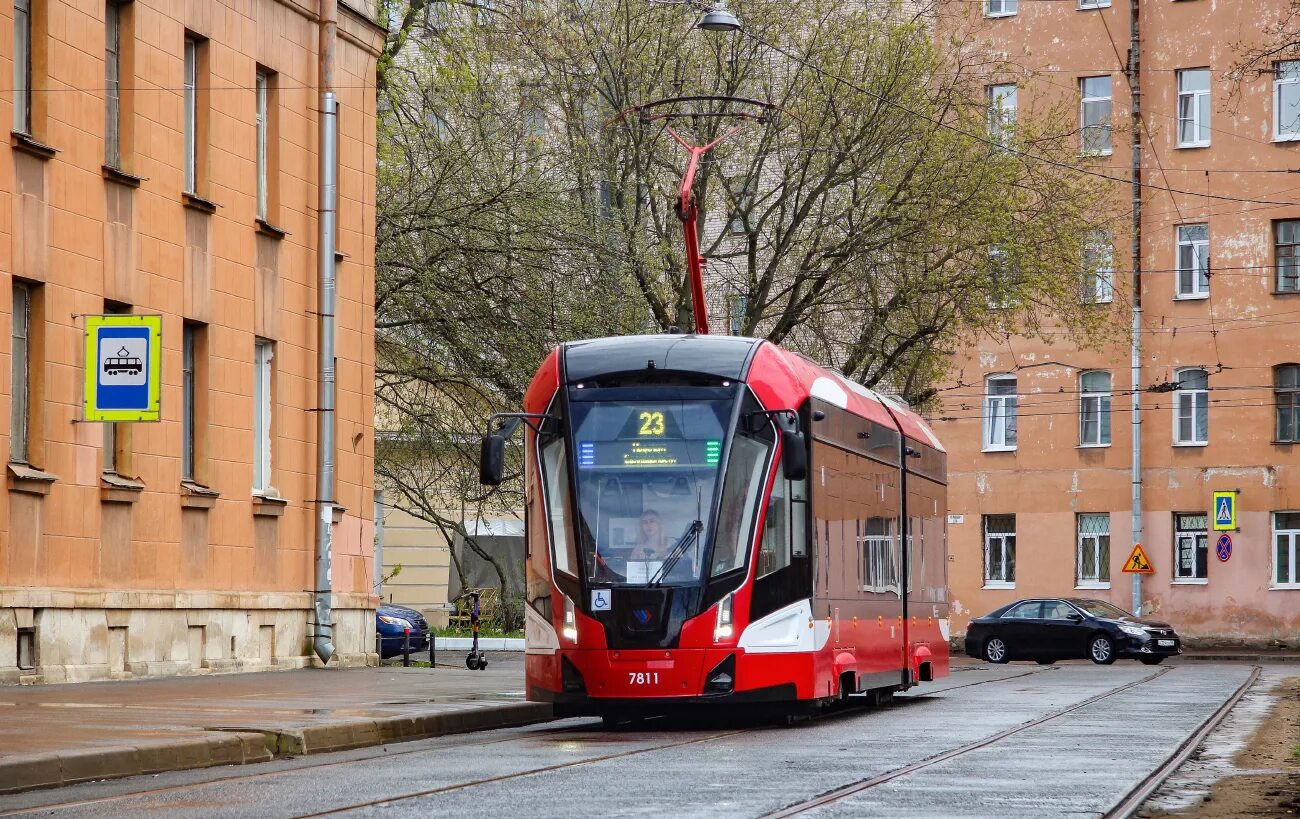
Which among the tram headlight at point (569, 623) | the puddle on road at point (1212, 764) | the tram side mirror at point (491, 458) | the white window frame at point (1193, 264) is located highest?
the white window frame at point (1193, 264)

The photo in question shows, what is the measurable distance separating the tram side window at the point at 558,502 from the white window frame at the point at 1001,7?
41.2 meters

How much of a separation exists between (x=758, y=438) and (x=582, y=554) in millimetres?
1672

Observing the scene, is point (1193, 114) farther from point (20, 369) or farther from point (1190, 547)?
point (20, 369)

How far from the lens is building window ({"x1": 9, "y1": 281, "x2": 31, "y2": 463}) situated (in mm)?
20141

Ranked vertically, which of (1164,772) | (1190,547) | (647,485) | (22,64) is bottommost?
(1164,772)

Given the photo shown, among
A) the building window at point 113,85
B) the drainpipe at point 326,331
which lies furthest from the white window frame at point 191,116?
the drainpipe at point 326,331

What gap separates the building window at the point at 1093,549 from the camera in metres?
55.0

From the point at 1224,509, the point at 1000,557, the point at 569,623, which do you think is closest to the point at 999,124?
the point at 1224,509

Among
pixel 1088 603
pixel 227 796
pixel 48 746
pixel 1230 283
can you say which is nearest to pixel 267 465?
pixel 48 746

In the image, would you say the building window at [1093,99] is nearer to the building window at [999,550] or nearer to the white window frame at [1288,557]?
the building window at [999,550]

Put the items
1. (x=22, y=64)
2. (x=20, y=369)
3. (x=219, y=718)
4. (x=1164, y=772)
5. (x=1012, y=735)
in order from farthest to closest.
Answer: (x=22, y=64) → (x=20, y=369) → (x=1012, y=735) → (x=219, y=718) → (x=1164, y=772)

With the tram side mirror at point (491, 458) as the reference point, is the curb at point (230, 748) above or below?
below

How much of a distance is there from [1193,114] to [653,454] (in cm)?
Result: 4048

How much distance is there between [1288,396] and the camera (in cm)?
5291
